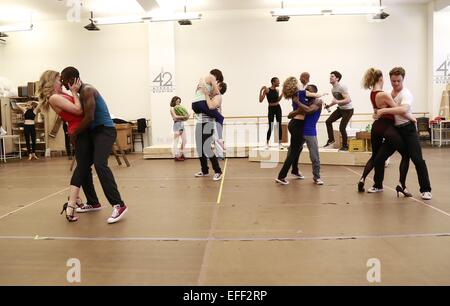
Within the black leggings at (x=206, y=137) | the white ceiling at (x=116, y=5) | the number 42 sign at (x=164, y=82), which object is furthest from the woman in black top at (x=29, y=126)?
the black leggings at (x=206, y=137)

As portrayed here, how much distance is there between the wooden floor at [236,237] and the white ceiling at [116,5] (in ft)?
26.8

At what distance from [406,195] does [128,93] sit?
11140 millimetres

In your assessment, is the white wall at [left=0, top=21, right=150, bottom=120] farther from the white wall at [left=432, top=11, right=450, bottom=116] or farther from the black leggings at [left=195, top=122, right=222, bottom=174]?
the white wall at [left=432, top=11, right=450, bottom=116]

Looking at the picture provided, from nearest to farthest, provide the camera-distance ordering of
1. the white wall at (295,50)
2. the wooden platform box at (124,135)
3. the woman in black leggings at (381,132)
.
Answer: the woman in black leggings at (381,132) → the wooden platform box at (124,135) → the white wall at (295,50)

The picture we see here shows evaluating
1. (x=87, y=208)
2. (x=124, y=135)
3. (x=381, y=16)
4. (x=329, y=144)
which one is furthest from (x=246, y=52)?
(x=87, y=208)

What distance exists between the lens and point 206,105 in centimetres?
617

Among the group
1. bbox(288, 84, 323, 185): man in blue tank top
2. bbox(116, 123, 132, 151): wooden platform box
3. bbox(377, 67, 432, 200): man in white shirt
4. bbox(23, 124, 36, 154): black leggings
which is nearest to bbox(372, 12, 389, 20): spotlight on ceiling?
bbox(288, 84, 323, 185): man in blue tank top

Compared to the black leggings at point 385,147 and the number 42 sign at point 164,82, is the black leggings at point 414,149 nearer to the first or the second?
the black leggings at point 385,147

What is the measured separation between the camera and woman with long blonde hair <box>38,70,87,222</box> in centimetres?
369

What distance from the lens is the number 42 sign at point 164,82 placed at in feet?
43.8

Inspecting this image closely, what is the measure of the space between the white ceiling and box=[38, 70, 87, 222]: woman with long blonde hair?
8293 mm

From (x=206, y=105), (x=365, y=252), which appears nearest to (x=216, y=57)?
(x=206, y=105)

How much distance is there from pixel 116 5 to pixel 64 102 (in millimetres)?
9777

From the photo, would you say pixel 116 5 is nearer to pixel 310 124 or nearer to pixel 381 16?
pixel 381 16
